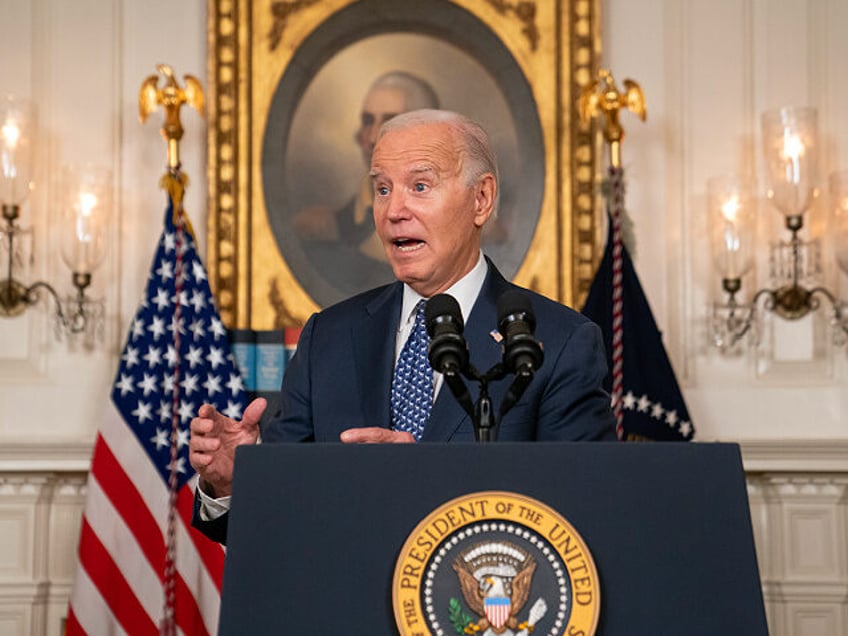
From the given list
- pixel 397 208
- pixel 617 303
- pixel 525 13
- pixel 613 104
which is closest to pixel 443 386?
pixel 397 208

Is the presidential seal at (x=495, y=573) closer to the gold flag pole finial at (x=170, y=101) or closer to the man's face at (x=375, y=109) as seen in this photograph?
the gold flag pole finial at (x=170, y=101)

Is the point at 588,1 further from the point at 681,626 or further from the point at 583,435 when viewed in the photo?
the point at 681,626

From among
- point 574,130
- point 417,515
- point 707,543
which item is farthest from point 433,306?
point 574,130

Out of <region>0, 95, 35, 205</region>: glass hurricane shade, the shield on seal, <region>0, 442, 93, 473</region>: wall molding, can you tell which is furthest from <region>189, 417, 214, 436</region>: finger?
<region>0, 95, 35, 205</region>: glass hurricane shade

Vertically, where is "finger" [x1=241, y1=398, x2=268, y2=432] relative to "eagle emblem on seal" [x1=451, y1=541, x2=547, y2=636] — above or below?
above

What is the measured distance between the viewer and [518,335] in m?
2.00

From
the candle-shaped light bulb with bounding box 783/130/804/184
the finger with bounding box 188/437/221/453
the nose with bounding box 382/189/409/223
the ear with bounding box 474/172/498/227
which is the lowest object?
the finger with bounding box 188/437/221/453

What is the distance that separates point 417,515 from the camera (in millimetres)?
1751

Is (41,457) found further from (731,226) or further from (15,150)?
(731,226)

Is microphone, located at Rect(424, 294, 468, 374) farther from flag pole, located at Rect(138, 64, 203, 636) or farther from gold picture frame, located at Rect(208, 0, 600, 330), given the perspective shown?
gold picture frame, located at Rect(208, 0, 600, 330)

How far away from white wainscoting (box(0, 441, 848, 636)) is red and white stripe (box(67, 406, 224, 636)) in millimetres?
254

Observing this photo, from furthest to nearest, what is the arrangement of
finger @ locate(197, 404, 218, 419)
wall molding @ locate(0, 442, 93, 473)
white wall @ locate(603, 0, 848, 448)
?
white wall @ locate(603, 0, 848, 448), wall molding @ locate(0, 442, 93, 473), finger @ locate(197, 404, 218, 419)

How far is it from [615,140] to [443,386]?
117 inches

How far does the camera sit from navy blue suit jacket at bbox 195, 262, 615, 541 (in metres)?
2.60
